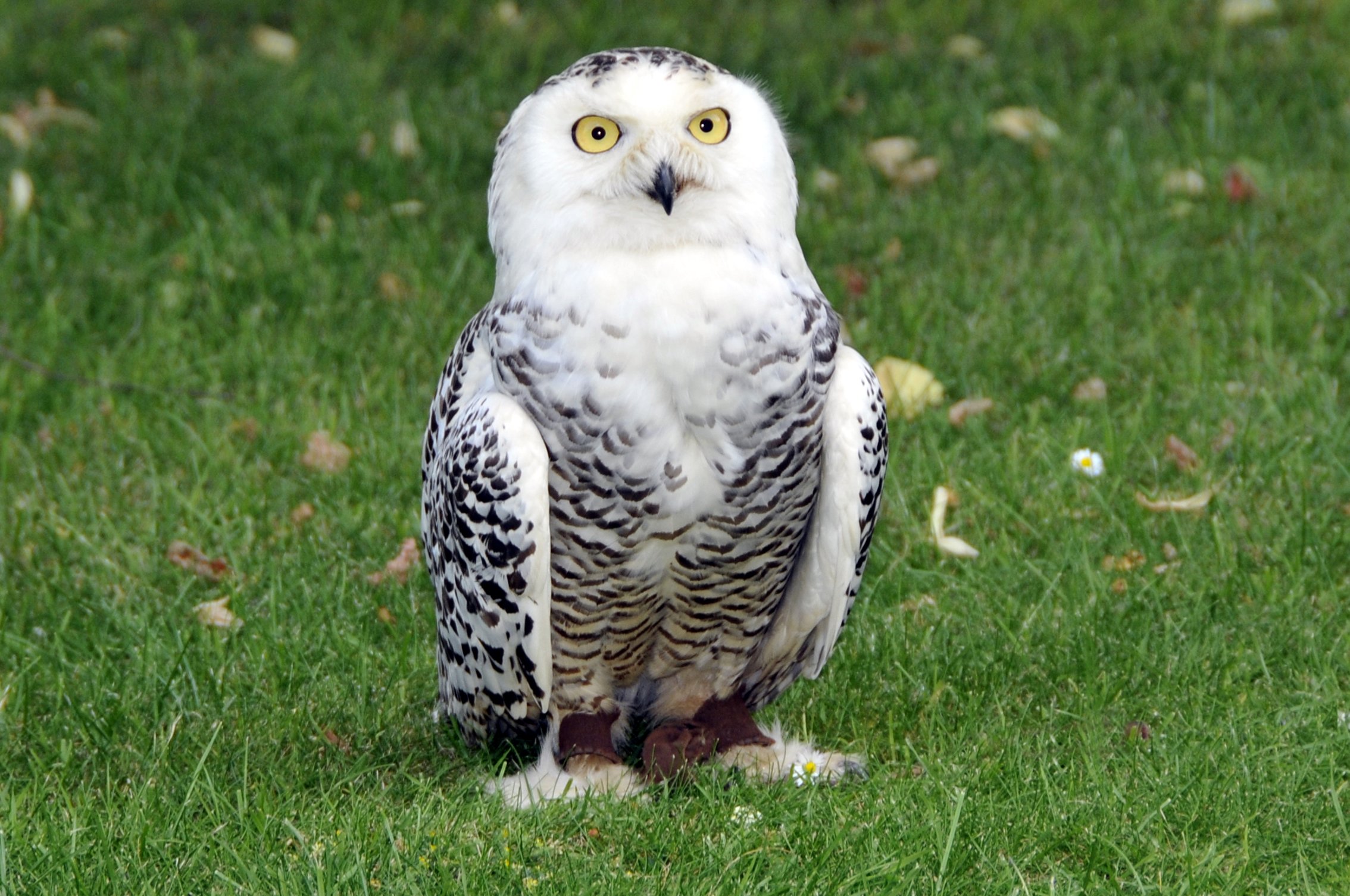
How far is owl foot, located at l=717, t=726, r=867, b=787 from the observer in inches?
140

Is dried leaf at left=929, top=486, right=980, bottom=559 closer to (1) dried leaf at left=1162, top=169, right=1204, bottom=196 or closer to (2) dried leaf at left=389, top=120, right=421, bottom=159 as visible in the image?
(1) dried leaf at left=1162, top=169, right=1204, bottom=196

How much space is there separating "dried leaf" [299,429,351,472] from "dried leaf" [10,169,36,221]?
197 cm

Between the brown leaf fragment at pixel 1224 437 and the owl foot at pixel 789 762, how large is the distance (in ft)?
5.67

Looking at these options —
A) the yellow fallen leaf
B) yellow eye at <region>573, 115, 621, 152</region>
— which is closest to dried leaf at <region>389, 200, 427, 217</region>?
the yellow fallen leaf

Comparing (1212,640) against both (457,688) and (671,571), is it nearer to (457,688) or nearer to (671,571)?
(671,571)

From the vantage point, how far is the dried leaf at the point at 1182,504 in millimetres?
4527

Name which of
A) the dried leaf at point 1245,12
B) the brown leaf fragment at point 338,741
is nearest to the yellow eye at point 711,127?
the brown leaf fragment at point 338,741

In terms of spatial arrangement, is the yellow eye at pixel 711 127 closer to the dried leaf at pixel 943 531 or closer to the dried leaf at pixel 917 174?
the dried leaf at pixel 943 531

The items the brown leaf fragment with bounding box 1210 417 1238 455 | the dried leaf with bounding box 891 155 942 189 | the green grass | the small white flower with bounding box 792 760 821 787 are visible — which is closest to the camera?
the green grass

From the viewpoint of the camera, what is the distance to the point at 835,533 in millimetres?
3373

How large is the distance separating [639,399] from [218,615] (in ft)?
5.52

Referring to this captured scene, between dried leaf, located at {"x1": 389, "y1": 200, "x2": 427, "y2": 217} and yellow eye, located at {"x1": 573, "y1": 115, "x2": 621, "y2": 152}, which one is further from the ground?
Result: yellow eye, located at {"x1": 573, "y1": 115, "x2": 621, "y2": 152}

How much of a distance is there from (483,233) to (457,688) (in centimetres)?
286

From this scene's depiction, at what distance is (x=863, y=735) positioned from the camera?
3766mm
